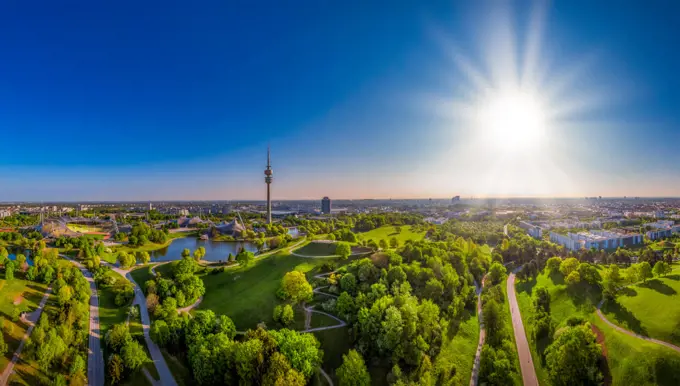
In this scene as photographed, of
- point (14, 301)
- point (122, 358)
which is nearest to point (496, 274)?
point (122, 358)

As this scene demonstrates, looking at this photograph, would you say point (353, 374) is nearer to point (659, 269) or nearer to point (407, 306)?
point (407, 306)

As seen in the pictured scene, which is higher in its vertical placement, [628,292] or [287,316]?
[628,292]

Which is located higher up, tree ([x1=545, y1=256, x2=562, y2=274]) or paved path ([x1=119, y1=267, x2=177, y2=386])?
tree ([x1=545, y1=256, x2=562, y2=274])

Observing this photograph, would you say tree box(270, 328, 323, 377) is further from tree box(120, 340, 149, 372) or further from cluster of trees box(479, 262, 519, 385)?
cluster of trees box(479, 262, 519, 385)

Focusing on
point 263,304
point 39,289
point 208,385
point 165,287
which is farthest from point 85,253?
point 208,385

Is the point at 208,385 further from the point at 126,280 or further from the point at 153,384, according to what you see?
the point at 126,280

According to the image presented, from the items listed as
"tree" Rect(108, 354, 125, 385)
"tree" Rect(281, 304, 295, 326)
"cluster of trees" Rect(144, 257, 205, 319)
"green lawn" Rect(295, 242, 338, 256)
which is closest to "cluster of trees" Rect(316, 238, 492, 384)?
"tree" Rect(281, 304, 295, 326)
